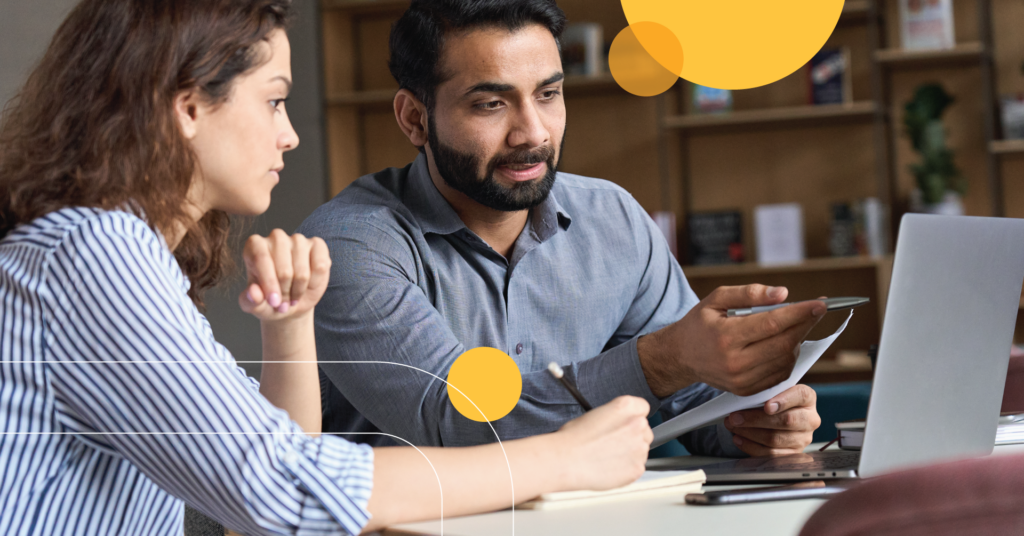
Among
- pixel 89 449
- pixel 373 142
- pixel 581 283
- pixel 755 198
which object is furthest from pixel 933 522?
pixel 373 142

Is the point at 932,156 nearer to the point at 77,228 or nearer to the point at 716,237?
the point at 716,237

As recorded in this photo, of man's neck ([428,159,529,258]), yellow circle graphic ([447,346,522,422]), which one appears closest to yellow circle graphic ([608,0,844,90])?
man's neck ([428,159,529,258])

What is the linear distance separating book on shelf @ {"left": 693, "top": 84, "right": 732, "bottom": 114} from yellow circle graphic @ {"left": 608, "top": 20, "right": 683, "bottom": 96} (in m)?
0.14

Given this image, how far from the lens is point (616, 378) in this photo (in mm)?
1081

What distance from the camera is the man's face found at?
1398 mm

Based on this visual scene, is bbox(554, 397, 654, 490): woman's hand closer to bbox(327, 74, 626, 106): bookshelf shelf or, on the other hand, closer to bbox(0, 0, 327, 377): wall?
bbox(0, 0, 327, 377): wall

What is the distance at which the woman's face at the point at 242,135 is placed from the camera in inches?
32.9

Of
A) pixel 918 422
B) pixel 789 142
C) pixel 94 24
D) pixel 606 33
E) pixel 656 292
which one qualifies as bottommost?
pixel 918 422

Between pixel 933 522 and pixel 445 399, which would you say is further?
pixel 445 399

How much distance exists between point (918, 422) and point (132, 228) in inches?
28.5

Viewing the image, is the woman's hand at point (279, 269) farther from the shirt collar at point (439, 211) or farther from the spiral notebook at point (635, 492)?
the shirt collar at point (439, 211)

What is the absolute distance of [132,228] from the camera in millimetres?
702

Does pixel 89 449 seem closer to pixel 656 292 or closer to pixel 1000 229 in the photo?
pixel 1000 229

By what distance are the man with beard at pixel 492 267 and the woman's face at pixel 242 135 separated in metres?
0.31
